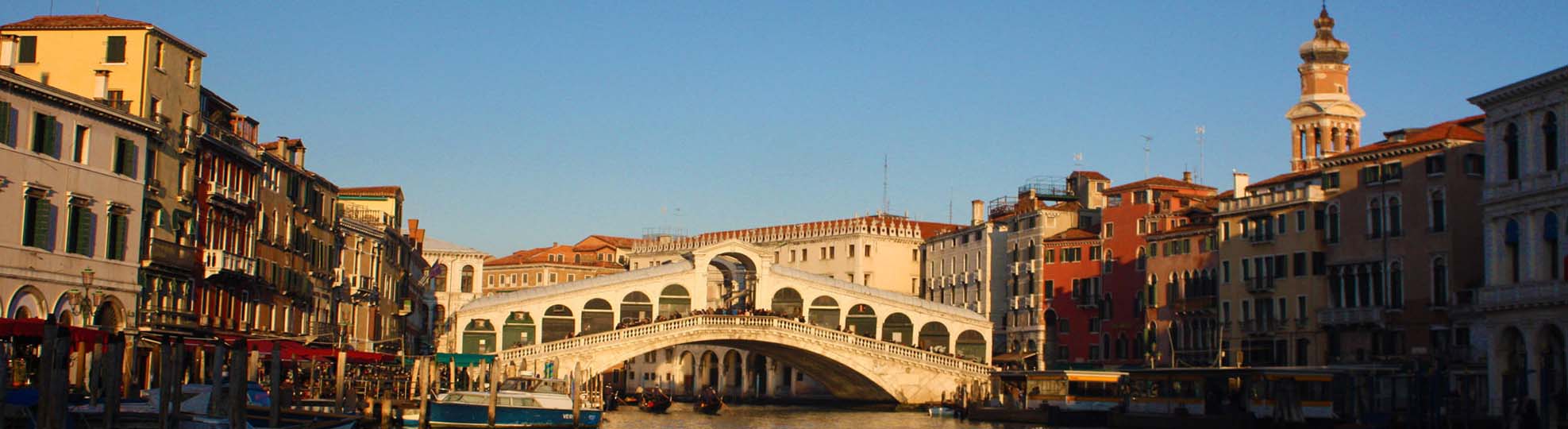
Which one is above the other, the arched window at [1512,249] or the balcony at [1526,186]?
the balcony at [1526,186]

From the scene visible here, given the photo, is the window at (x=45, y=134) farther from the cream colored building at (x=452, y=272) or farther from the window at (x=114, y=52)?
the cream colored building at (x=452, y=272)

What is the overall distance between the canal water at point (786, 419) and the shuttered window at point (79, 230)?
60.0 feet

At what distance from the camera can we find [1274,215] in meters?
52.8

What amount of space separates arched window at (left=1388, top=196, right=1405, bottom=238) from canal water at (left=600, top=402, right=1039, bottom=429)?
1107 centimetres

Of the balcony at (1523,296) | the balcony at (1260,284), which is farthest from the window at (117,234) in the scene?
the balcony at (1260,284)

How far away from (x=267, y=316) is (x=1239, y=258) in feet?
93.3

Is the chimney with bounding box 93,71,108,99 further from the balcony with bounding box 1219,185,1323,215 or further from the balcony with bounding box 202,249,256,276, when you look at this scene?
the balcony with bounding box 1219,185,1323,215

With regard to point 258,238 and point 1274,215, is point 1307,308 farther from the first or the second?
point 258,238

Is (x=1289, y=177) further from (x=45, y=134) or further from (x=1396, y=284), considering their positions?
(x=45, y=134)

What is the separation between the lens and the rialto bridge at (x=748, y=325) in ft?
194

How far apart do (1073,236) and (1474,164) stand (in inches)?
892

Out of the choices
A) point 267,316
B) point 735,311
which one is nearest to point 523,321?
point 735,311

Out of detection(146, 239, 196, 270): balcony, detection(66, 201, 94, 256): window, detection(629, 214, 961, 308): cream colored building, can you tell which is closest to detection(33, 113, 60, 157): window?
detection(66, 201, 94, 256): window

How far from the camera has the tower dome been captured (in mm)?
66938
